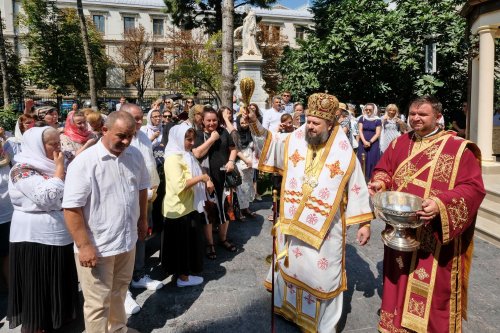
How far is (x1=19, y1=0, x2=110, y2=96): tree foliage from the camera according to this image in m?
24.6

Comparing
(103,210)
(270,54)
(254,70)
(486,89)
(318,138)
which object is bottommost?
(103,210)

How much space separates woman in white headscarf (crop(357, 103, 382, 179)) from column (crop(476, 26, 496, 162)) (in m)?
2.04

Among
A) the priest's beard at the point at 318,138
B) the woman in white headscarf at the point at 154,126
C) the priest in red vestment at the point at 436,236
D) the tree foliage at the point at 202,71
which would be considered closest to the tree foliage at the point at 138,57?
the tree foliage at the point at 202,71

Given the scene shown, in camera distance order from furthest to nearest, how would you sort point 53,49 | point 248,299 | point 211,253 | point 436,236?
point 53,49 < point 211,253 < point 248,299 < point 436,236

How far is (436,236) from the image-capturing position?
110 inches

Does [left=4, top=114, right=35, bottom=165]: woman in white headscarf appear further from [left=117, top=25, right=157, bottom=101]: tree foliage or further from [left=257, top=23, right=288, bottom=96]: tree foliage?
[left=117, top=25, right=157, bottom=101]: tree foliage

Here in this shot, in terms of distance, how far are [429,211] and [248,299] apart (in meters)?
2.08

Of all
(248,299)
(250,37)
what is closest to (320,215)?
(248,299)

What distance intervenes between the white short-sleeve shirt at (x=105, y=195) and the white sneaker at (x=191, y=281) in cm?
138

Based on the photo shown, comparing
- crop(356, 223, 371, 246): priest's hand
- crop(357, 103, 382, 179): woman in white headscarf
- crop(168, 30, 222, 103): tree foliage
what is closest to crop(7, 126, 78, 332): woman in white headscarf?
crop(356, 223, 371, 246): priest's hand

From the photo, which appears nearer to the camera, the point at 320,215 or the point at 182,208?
the point at 320,215

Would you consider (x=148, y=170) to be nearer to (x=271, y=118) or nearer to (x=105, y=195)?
(x=105, y=195)

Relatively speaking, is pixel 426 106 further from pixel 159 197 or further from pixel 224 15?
pixel 224 15

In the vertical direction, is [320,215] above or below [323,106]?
below
